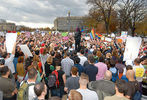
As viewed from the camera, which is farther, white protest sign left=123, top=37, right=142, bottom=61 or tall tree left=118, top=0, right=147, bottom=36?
tall tree left=118, top=0, right=147, bottom=36

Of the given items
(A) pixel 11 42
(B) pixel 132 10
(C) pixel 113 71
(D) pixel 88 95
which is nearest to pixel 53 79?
(D) pixel 88 95

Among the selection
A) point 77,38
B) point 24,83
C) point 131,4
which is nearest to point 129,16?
point 131,4

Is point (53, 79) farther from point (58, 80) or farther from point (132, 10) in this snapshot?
point (132, 10)

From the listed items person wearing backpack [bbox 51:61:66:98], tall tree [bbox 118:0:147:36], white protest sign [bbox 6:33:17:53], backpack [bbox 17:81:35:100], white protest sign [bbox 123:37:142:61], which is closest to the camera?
backpack [bbox 17:81:35:100]

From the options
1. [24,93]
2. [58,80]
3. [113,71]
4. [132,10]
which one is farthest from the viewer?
[132,10]

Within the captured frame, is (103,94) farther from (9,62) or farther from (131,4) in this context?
(131,4)

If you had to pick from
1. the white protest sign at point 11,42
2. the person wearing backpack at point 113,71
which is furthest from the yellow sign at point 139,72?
the white protest sign at point 11,42

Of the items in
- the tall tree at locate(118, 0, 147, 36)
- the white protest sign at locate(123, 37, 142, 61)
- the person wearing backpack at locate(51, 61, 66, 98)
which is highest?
the tall tree at locate(118, 0, 147, 36)

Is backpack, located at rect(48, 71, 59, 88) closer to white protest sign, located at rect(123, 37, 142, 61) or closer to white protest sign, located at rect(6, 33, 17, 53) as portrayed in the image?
white protest sign, located at rect(6, 33, 17, 53)

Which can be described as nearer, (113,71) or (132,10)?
(113,71)

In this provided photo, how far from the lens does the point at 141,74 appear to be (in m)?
4.13

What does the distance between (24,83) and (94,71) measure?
2.21m

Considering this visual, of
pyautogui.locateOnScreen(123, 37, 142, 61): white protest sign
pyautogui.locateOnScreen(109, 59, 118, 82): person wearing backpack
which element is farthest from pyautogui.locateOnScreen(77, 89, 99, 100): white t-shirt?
pyautogui.locateOnScreen(123, 37, 142, 61): white protest sign

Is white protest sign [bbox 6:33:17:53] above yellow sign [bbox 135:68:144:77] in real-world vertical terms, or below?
above
